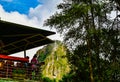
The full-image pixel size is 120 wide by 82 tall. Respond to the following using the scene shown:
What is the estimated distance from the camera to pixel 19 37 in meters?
27.5

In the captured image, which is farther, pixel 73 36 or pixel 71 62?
pixel 71 62

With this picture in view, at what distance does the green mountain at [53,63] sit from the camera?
188 ft

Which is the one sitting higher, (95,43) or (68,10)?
(68,10)

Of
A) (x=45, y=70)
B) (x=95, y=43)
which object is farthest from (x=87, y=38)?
(x=45, y=70)

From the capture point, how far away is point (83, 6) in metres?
27.1

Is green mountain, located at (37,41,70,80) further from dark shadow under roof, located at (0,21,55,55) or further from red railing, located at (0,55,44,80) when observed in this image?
red railing, located at (0,55,44,80)

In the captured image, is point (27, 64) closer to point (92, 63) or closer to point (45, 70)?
point (92, 63)

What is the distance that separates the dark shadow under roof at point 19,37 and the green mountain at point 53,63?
27.5 meters

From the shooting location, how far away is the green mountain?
5727cm

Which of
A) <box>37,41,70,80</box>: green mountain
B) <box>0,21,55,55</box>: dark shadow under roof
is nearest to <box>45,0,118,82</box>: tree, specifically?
<box>0,21,55,55</box>: dark shadow under roof

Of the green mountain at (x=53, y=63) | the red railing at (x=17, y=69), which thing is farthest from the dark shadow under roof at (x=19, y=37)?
the green mountain at (x=53, y=63)

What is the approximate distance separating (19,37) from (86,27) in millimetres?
4875

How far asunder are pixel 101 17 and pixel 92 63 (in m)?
3.64

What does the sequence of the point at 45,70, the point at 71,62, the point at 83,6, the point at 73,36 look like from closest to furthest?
1. the point at 83,6
2. the point at 73,36
3. the point at 71,62
4. the point at 45,70
